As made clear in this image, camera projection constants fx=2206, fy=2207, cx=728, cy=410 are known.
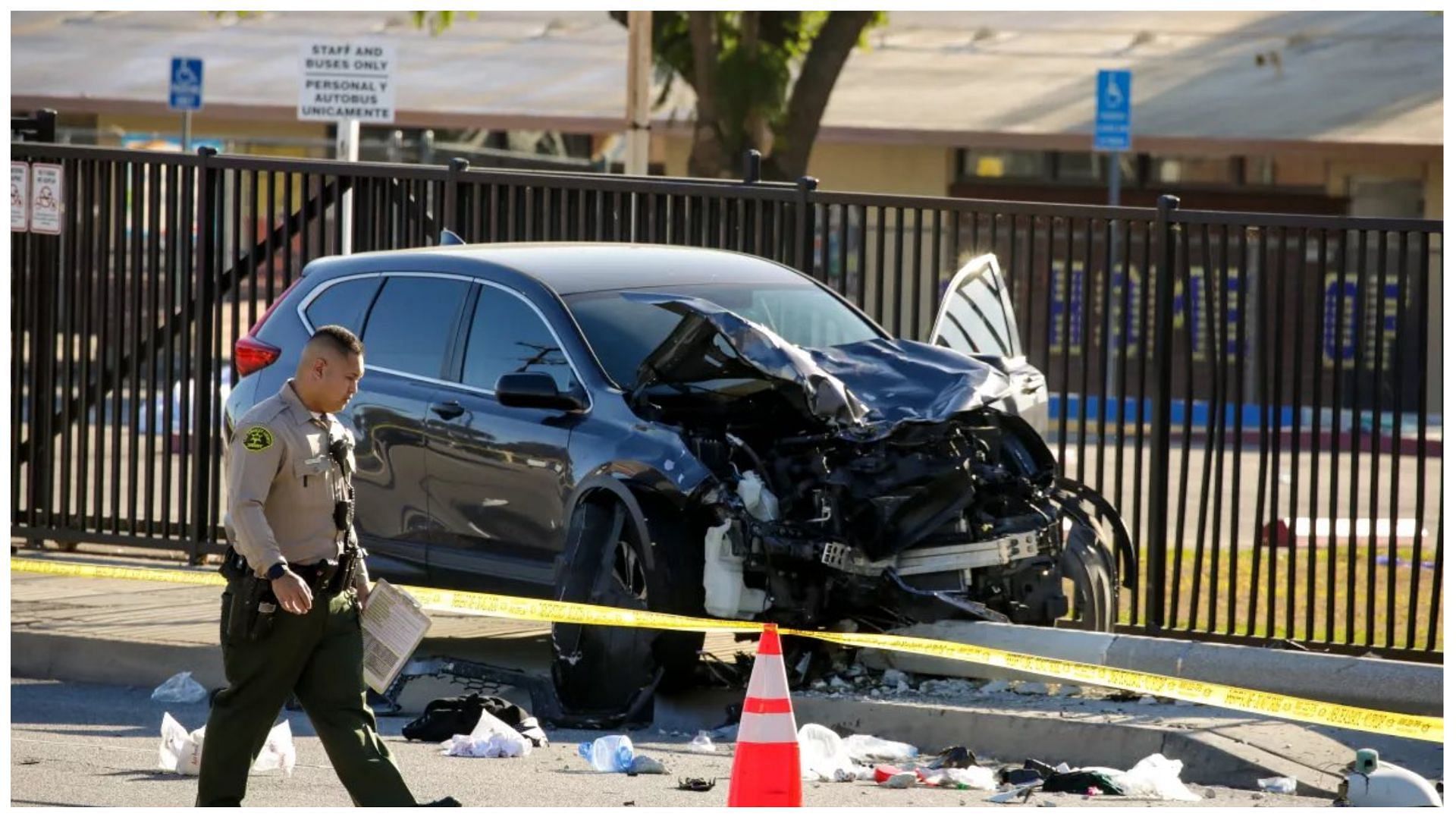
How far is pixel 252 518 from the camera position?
19.3 ft

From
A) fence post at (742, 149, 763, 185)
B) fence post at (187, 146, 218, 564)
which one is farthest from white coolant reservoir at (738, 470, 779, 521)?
fence post at (187, 146, 218, 564)

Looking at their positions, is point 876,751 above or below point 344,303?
below

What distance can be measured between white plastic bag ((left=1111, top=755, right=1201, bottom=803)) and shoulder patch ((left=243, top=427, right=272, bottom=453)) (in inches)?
114

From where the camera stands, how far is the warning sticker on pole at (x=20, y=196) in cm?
1216

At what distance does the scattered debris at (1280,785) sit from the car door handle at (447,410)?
3.48 meters

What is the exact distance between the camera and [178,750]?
7.05 meters

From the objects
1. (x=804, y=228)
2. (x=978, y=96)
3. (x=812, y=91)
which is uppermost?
(x=978, y=96)

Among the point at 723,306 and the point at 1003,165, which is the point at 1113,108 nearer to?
the point at 1003,165

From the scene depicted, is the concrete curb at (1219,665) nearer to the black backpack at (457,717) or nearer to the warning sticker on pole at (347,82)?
the black backpack at (457,717)

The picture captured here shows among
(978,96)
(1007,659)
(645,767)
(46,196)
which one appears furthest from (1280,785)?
(978,96)

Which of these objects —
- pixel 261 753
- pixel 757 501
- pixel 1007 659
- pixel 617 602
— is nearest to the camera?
pixel 261 753

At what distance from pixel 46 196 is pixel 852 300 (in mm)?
4492

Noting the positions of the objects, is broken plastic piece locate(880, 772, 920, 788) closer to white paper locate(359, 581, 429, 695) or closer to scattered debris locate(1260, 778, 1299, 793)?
scattered debris locate(1260, 778, 1299, 793)

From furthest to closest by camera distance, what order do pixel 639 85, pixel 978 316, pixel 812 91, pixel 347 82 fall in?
1. pixel 812 91
2. pixel 639 85
3. pixel 347 82
4. pixel 978 316
